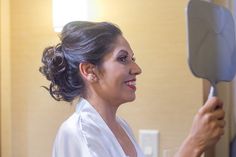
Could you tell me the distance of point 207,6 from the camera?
2.77 feet

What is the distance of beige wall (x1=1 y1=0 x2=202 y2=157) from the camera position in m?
1.27

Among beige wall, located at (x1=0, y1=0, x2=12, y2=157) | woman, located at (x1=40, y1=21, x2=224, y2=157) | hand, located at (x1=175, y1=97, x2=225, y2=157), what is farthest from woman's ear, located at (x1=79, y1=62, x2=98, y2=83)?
beige wall, located at (x1=0, y1=0, x2=12, y2=157)

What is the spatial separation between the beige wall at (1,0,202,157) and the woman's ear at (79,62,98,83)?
1.19 ft

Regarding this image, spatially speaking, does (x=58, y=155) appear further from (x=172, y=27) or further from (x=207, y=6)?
(x=172, y=27)

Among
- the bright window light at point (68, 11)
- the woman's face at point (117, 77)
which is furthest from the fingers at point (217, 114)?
the bright window light at point (68, 11)

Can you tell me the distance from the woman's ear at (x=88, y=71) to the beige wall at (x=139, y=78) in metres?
0.36

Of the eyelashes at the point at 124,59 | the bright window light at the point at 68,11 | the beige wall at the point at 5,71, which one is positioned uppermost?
the bright window light at the point at 68,11

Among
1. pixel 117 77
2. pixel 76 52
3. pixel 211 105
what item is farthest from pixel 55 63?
pixel 211 105

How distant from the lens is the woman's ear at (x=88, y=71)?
0.97 metres

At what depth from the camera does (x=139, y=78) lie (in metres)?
1.30

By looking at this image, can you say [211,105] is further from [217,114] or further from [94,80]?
[94,80]

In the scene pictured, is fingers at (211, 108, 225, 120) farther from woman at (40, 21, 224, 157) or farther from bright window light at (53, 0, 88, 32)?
bright window light at (53, 0, 88, 32)

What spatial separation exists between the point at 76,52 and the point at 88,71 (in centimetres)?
6

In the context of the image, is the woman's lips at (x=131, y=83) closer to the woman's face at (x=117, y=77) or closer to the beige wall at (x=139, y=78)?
the woman's face at (x=117, y=77)
